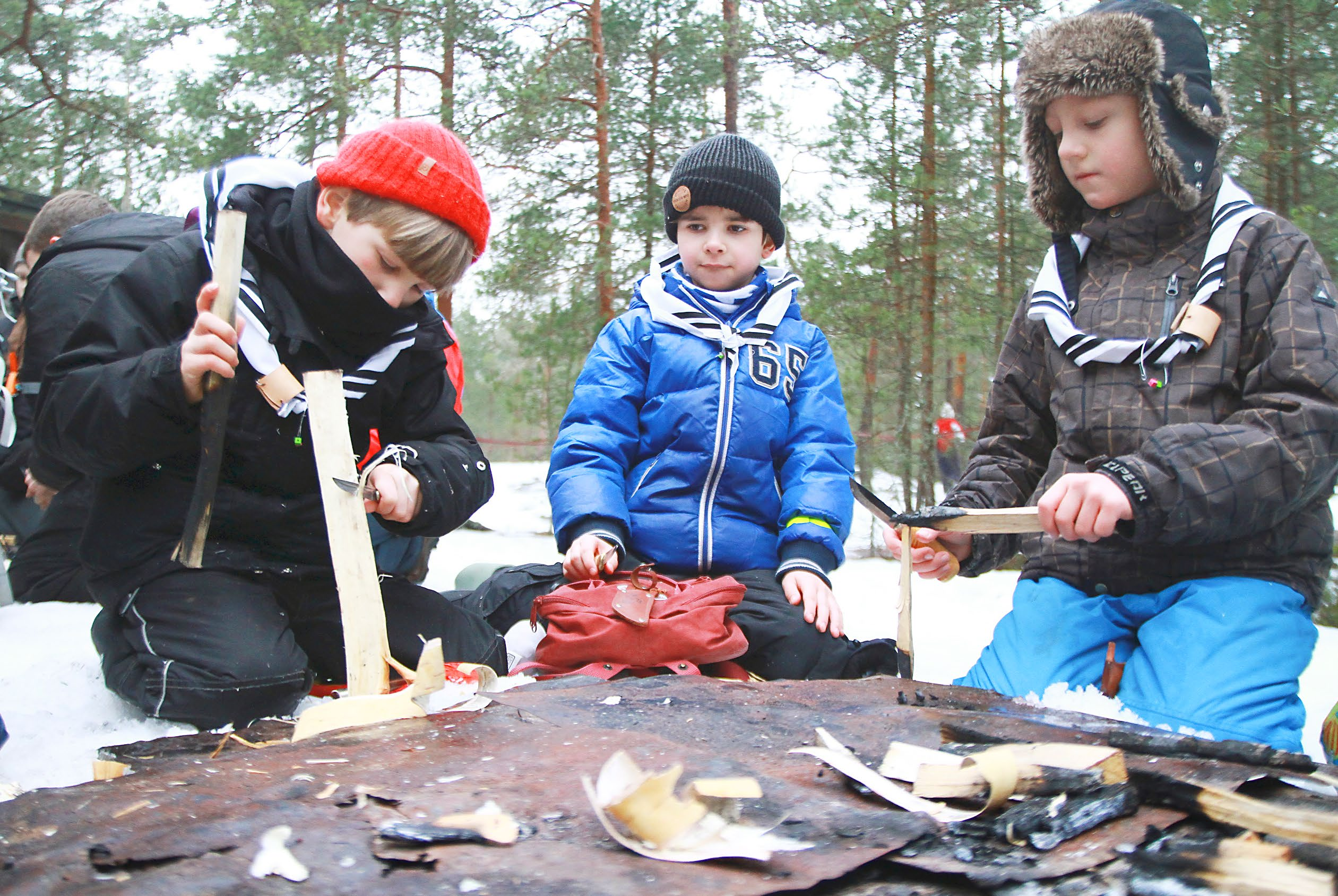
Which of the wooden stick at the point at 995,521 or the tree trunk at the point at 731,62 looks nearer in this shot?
→ the wooden stick at the point at 995,521

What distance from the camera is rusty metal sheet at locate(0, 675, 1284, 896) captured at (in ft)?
3.08

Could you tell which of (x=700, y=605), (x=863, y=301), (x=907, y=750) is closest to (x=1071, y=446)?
(x=700, y=605)

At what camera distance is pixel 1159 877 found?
95 centimetres

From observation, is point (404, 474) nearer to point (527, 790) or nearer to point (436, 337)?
point (436, 337)

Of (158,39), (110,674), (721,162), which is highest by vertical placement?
(158,39)

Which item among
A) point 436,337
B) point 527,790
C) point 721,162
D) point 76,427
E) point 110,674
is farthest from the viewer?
point 721,162

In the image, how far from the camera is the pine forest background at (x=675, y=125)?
20.9 feet

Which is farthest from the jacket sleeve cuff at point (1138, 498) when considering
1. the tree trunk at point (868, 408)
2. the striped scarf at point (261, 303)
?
the tree trunk at point (868, 408)

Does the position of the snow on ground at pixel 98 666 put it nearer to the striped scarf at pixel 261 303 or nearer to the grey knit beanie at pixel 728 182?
the striped scarf at pixel 261 303

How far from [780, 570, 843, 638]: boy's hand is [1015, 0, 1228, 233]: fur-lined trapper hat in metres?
1.30

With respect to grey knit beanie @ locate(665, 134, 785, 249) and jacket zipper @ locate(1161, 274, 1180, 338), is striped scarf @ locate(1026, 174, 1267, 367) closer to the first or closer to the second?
jacket zipper @ locate(1161, 274, 1180, 338)

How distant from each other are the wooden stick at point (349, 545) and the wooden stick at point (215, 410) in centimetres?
31

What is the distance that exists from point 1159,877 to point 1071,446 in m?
1.53

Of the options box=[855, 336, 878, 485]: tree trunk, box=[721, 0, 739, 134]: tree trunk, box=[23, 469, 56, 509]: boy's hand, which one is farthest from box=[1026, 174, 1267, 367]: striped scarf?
box=[721, 0, 739, 134]: tree trunk
